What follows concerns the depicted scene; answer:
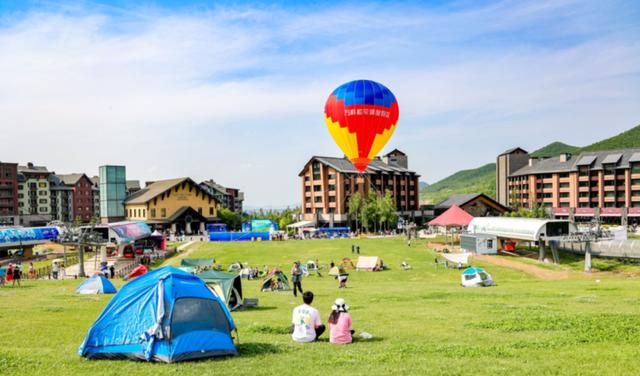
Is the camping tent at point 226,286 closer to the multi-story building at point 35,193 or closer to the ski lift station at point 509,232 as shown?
the ski lift station at point 509,232

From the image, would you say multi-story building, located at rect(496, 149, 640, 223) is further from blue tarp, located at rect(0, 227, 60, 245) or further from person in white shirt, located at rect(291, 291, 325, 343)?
person in white shirt, located at rect(291, 291, 325, 343)

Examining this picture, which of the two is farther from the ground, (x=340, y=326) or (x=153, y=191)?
(x=153, y=191)

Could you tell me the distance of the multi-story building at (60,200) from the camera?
6314 inches

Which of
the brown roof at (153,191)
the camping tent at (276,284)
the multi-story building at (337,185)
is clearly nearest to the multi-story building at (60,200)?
the brown roof at (153,191)

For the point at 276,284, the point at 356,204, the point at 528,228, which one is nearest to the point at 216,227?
the point at 356,204

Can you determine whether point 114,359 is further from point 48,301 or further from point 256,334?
point 48,301

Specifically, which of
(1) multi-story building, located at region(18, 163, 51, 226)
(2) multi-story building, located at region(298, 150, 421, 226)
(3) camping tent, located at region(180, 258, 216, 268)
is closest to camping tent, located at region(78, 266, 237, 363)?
(3) camping tent, located at region(180, 258, 216, 268)

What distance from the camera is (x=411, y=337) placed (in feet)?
51.9

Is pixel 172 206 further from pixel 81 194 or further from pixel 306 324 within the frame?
pixel 306 324

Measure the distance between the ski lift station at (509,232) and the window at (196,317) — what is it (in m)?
48.9

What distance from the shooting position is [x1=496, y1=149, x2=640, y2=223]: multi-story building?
121 meters

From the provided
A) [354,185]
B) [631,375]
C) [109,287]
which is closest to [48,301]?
[109,287]

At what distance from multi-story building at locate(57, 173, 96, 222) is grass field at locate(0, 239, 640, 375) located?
150 meters

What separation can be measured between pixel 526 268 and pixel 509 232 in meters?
12.0
